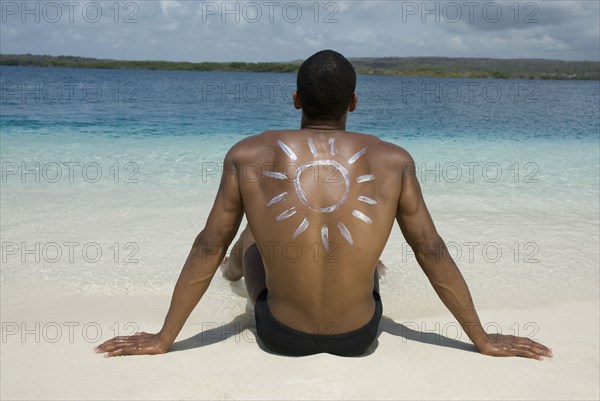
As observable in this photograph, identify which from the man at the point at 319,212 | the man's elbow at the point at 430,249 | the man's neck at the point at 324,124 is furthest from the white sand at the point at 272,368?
the man's neck at the point at 324,124

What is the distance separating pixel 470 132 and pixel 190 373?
15589mm

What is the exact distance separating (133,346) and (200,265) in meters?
0.53

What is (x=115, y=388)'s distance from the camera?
2424 millimetres

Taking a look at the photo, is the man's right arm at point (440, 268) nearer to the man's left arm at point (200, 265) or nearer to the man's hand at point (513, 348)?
the man's hand at point (513, 348)

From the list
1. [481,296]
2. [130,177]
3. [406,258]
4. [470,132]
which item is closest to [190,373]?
[481,296]

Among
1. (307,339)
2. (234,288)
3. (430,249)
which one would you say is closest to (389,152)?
(430,249)

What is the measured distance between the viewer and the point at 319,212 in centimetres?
246

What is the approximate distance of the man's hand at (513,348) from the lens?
2793mm

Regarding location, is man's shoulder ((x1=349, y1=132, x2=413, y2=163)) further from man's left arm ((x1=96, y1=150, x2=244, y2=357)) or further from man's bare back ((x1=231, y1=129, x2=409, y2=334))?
man's left arm ((x1=96, y1=150, x2=244, y2=357))

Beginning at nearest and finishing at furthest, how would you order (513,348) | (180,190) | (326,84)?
(326,84)
(513,348)
(180,190)

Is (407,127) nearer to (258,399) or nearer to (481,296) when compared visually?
(481,296)

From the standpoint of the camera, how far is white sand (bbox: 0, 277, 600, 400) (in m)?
2.41

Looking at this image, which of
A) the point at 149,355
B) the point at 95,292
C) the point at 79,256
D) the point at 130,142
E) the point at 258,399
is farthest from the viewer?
the point at 130,142

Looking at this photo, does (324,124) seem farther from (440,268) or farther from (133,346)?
(133,346)
